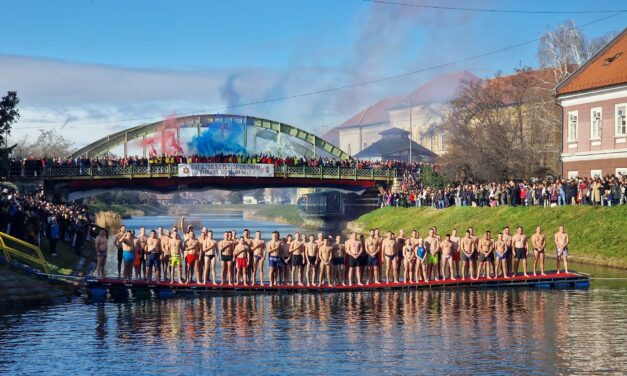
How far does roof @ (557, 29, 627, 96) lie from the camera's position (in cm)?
6469

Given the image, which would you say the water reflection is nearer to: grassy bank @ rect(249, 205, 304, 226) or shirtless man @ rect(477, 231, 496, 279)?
shirtless man @ rect(477, 231, 496, 279)

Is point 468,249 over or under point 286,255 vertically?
over

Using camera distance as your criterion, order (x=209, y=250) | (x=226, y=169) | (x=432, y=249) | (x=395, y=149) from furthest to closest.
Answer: (x=395, y=149) < (x=226, y=169) < (x=432, y=249) < (x=209, y=250)

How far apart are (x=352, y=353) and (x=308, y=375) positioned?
2880 millimetres

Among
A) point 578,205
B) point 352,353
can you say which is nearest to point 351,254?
point 352,353

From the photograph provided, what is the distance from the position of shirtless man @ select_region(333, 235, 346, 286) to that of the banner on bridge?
46.9 meters

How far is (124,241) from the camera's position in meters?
39.3

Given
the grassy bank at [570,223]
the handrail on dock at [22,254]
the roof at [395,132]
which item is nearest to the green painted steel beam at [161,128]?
the grassy bank at [570,223]

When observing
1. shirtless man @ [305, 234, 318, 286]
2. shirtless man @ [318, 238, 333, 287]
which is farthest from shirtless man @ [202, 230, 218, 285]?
shirtless man @ [318, 238, 333, 287]

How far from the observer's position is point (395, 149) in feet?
542

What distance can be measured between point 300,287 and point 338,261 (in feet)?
6.55

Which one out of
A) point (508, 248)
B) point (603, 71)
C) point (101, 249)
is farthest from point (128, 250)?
point (603, 71)

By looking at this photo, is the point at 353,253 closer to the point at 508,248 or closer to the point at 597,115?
the point at 508,248

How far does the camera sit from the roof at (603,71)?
64.7m
